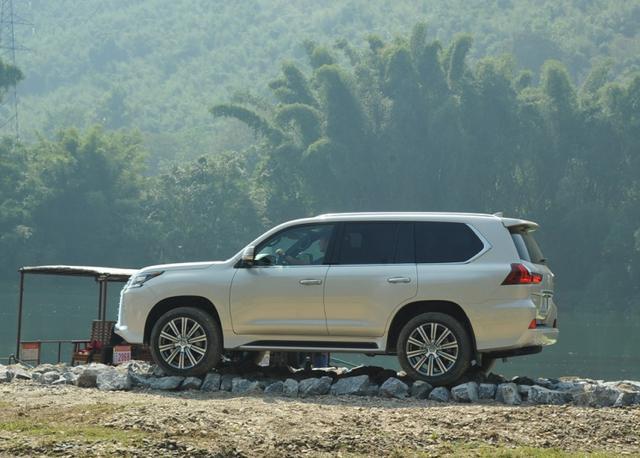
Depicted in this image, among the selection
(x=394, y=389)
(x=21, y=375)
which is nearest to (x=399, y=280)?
(x=394, y=389)

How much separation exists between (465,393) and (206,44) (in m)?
161

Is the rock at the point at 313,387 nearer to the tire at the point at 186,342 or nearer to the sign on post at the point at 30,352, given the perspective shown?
the tire at the point at 186,342

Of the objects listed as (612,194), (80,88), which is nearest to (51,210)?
(612,194)

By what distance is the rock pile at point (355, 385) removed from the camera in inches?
462

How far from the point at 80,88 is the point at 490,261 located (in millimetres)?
151040

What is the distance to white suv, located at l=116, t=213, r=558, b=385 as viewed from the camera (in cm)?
1223

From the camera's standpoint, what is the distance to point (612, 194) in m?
75.0

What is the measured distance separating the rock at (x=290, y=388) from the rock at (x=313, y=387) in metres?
0.04

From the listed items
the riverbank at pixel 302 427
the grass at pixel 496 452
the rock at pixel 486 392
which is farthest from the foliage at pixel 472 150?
the grass at pixel 496 452

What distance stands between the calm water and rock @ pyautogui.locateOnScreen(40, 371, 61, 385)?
19156 millimetres

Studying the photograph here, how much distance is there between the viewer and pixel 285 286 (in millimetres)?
12742

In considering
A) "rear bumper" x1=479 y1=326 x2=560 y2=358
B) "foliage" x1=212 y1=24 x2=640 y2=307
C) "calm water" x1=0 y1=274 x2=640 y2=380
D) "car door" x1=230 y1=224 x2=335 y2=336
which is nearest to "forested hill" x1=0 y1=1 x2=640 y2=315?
"foliage" x1=212 y1=24 x2=640 y2=307

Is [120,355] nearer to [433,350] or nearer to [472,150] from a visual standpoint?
[433,350]

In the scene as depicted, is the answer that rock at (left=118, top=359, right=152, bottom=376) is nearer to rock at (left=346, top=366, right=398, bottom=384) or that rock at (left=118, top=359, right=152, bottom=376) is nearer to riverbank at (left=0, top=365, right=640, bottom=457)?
riverbank at (left=0, top=365, right=640, bottom=457)
